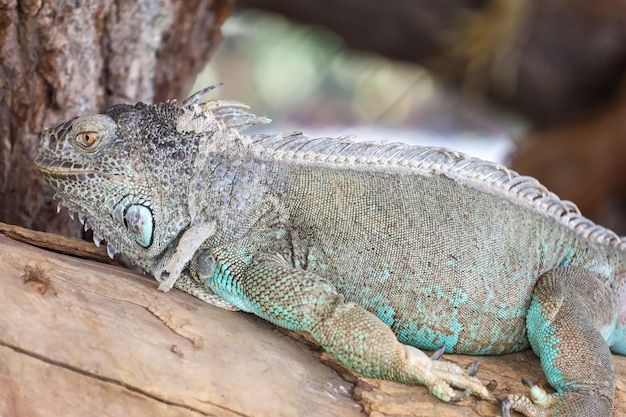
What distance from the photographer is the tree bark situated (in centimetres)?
396

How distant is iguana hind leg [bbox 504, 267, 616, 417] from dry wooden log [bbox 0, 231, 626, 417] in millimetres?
184

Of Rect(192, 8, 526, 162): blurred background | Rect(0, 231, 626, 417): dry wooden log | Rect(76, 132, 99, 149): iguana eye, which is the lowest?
Rect(0, 231, 626, 417): dry wooden log

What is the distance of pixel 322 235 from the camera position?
3.36 meters

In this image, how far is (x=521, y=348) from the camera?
3568 mm

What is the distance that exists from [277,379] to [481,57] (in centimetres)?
562

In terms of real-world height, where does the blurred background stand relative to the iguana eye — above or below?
above

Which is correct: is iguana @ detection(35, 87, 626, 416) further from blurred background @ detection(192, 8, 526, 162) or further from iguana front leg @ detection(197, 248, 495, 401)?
blurred background @ detection(192, 8, 526, 162)

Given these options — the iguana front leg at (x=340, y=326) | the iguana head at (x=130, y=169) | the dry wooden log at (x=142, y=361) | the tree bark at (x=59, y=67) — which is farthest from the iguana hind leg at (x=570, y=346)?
the tree bark at (x=59, y=67)

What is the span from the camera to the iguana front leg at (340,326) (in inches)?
118

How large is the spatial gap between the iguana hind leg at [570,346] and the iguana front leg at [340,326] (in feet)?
1.04

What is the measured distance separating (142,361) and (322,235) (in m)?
1.01

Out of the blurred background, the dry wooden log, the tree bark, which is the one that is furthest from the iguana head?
the blurred background

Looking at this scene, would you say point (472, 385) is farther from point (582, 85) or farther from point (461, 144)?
point (461, 144)

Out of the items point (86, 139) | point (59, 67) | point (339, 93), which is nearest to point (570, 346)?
point (86, 139)
